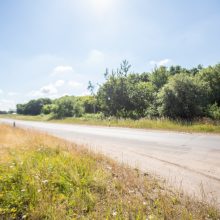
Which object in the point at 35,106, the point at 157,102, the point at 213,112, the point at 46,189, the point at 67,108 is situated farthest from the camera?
the point at 35,106

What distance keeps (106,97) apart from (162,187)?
32045 millimetres

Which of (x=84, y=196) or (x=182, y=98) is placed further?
(x=182, y=98)

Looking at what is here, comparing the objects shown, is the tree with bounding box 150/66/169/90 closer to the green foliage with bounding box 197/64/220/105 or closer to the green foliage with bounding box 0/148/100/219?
the green foliage with bounding box 197/64/220/105

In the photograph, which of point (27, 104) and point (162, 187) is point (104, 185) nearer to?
point (162, 187)

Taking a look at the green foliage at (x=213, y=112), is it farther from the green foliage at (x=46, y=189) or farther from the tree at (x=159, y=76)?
the tree at (x=159, y=76)

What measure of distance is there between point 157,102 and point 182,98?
4513 mm

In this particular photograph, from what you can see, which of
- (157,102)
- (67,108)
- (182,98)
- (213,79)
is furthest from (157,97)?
(67,108)

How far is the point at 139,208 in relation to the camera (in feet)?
12.0

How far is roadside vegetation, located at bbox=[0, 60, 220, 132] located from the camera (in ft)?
68.3

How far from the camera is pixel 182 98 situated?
22703mm

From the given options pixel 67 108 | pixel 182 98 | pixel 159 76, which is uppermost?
pixel 159 76

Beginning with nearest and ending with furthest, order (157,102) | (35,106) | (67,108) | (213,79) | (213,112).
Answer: (213,112), (157,102), (213,79), (67,108), (35,106)

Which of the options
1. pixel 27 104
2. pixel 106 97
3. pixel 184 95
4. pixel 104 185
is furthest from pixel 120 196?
pixel 27 104

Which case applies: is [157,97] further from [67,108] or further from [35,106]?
[35,106]
